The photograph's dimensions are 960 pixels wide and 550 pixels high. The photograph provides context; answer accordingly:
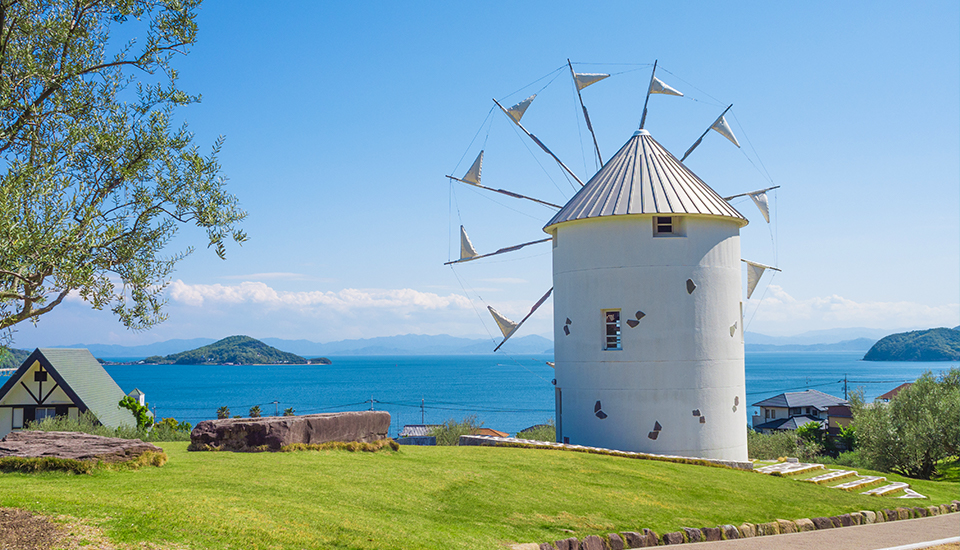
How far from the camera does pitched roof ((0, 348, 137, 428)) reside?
30922 millimetres

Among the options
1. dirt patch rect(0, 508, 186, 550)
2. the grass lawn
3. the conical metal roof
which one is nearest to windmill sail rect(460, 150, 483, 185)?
the conical metal roof

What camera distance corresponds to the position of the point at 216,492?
9922mm

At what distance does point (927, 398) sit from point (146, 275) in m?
29.3

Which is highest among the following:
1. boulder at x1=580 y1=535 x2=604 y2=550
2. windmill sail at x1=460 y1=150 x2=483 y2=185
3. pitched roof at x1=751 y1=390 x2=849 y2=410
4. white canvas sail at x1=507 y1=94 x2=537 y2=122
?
white canvas sail at x1=507 y1=94 x2=537 y2=122

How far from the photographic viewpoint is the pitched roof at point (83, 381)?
3092 centimetres

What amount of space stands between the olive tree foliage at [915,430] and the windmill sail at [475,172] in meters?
18.9

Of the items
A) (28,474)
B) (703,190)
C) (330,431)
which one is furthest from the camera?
(703,190)

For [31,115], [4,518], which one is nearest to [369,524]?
[4,518]

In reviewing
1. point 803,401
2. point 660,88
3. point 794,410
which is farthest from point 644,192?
point 803,401

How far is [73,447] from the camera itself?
37.0 feet

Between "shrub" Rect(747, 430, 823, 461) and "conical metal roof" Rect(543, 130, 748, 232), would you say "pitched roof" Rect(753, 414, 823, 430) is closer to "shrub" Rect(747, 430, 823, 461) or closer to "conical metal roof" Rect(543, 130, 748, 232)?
"shrub" Rect(747, 430, 823, 461)

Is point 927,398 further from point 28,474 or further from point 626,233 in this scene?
point 28,474

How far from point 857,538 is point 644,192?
1139 cm

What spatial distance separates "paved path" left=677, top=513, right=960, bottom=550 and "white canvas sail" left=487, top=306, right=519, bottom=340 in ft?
44.3
